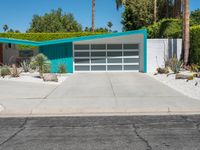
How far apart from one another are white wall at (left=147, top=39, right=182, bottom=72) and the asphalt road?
1664 centimetres

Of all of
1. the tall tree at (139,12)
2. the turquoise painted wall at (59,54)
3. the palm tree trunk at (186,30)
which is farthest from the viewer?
the tall tree at (139,12)

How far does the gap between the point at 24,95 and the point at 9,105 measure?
224 cm

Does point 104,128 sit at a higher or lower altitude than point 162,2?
lower

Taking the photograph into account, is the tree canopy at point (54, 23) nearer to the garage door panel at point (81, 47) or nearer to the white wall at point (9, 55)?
the white wall at point (9, 55)

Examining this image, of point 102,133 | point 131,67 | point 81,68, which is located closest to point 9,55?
point 81,68

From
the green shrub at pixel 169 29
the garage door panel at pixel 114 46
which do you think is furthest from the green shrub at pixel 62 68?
the green shrub at pixel 169 29

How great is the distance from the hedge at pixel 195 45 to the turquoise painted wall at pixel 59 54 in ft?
26.6

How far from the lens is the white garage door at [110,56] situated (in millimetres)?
28344

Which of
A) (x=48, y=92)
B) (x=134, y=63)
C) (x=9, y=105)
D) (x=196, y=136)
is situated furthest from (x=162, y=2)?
(x=196, y=136)

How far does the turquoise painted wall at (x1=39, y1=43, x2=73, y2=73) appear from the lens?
90.3 ft

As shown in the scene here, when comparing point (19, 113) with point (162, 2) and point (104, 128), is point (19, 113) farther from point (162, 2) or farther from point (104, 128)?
point (162, 2)

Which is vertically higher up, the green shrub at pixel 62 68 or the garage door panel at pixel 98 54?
the garage door panel at pixel 98 54

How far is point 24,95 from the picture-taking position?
48.9 feet

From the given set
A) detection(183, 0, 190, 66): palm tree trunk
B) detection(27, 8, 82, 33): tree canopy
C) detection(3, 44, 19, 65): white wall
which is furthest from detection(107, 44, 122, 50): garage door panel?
detection(27, 8, 82, 33): tree canopy
